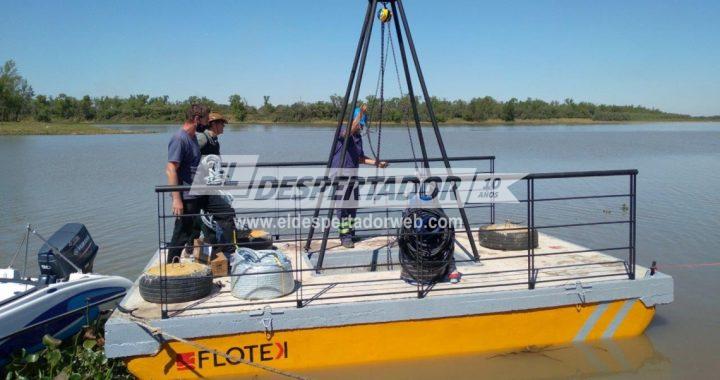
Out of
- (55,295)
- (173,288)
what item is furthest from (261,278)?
(55,295)

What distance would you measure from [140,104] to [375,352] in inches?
3888

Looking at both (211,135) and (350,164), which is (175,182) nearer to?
(211,135)

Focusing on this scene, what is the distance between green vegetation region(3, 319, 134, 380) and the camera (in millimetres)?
4602

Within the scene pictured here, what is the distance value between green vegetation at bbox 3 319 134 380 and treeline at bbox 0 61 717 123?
5320 centimetres

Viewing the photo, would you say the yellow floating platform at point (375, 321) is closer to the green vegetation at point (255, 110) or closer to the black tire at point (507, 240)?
the black tire at point (507, 240)

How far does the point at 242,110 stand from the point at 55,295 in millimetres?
72270

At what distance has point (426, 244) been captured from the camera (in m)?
5.42

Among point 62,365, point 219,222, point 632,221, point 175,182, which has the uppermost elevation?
point 175,182

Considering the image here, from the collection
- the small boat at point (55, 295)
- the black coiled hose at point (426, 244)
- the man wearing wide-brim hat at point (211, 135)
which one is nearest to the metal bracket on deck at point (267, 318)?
the black coiled hose at point (426, 244)

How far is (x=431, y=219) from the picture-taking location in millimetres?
5449

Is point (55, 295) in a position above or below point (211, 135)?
below

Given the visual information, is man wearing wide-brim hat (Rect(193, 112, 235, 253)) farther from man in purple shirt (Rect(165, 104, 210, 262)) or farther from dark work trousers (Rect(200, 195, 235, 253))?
man in purple shirt (Rect(165, 104, 210, 262))

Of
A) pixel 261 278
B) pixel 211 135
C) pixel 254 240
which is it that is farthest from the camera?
pixel 254 240

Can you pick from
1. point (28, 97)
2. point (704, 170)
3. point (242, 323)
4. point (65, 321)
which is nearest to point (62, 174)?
point (65, 321)
